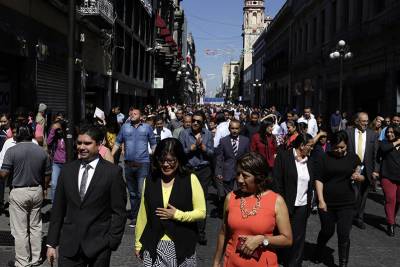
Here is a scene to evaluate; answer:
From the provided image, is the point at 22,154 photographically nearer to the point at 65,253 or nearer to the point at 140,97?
the point at 65,253

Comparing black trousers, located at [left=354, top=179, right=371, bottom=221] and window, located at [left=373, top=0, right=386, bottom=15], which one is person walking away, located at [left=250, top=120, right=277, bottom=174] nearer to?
black trousers, located at [left=354, top=179, right=371, bottom=221]

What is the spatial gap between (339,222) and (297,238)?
790 mm

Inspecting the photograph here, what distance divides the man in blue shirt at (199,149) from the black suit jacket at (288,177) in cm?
198

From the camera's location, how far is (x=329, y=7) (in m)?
36.1

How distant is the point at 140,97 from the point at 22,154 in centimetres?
3473

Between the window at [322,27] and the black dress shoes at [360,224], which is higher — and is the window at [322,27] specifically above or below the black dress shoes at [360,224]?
above

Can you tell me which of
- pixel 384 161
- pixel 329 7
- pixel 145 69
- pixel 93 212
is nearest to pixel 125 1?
pixel 145 69

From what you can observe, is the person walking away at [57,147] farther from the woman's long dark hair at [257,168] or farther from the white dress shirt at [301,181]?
the woman's long dark hair at [257,168]

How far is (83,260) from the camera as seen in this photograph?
13.5ft

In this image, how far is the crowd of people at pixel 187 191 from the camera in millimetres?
3652

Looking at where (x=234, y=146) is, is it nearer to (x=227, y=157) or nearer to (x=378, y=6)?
(x=227, y=157)

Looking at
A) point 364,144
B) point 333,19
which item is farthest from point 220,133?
point 333,19

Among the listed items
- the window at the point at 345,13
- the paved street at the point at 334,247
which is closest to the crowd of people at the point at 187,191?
the paved street at the point at 334,247

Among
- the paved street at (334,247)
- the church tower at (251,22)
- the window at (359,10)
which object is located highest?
the church tower at (251,22)
